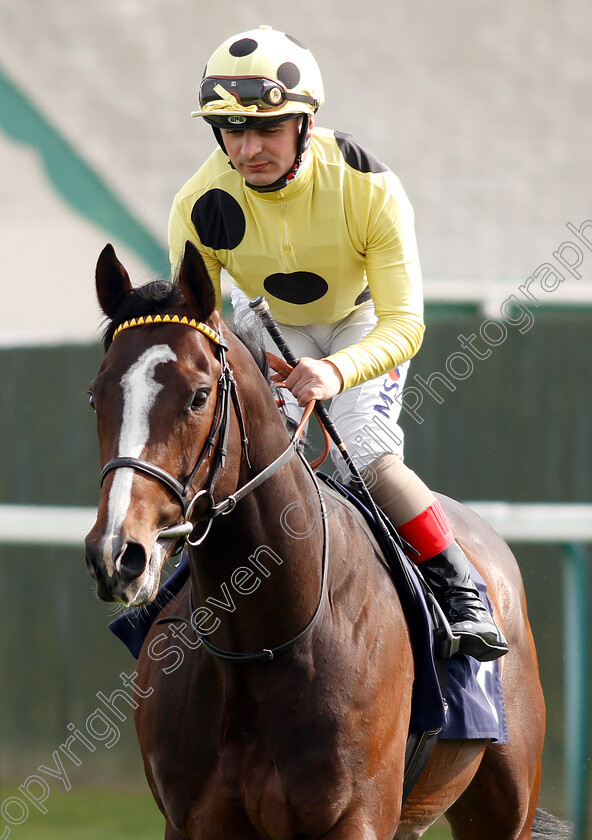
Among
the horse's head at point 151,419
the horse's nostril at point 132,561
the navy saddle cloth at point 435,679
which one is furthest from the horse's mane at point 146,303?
the navy saddle cloth at point 435,679

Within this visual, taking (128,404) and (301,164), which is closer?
(128,404)

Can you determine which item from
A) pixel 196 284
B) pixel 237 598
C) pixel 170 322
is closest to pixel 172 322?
pixel 170 322

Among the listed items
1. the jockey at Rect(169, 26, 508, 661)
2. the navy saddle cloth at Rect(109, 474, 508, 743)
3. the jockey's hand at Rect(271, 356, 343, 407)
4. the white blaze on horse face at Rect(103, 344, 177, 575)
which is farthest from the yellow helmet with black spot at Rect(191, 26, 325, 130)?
the navy saddle cloth at Rect(109, 474, 508, 743)

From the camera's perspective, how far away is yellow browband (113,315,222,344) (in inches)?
101

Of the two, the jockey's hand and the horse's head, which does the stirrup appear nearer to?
the jockey's hand

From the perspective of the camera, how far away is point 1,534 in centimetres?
480

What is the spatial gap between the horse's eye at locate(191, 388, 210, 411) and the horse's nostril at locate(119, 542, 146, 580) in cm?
35

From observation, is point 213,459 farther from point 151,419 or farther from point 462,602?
point 462,602

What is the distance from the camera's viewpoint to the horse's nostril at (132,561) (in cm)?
225

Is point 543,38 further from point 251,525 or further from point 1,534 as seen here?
point 251,525

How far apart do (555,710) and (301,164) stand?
2.96m

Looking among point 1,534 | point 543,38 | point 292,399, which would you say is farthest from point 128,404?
point 543,38

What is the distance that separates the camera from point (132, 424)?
2.37m

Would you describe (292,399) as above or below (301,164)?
below
